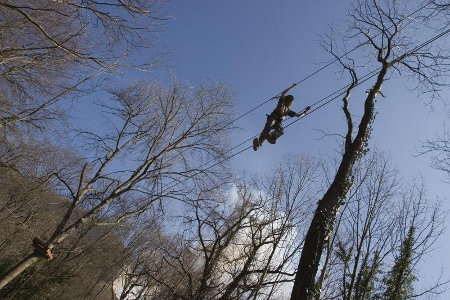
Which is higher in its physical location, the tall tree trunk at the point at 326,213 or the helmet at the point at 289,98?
the helmet at the point at 289,98

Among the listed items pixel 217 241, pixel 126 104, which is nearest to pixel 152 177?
pixel 126 104

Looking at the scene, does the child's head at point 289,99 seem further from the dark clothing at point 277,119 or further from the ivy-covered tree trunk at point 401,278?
the ivy-covered tree trunk at point 401,278

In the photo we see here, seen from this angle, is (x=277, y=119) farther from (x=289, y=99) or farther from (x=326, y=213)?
(x=326, y=213)

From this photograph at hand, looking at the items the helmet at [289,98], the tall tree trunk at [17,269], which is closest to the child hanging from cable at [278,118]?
the helmet at [289,98]

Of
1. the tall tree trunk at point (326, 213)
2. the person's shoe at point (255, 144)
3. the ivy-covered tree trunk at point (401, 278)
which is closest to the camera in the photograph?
the tall tree trunk at point (326, 213)

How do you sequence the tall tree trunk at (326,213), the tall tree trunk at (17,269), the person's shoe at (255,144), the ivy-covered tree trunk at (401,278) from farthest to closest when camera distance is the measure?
the ivy-covered tree trunk at (401,278), the person's shoe at (255,144), the tall tree trunk at (17,269), the tall tree trunk at (326,213)

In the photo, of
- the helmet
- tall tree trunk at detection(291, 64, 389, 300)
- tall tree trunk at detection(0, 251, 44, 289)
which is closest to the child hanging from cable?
the helmet

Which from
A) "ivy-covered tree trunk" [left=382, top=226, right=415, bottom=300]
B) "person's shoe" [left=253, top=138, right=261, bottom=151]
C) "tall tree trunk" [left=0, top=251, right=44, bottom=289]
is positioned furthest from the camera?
"ivy-covered tree trunk" [left=382, top=226, right=415, bottom=300]

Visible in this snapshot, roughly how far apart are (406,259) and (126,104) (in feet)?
32.3

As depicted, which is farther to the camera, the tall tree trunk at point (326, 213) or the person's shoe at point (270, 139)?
the person's shoe at point (270, 139)

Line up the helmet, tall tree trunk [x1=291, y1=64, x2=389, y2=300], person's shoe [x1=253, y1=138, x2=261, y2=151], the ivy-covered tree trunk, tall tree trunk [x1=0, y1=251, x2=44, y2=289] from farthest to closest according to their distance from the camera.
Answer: the ivy-covered tree trunk
person's shoe [x1=253, y1=138, x2=261, y2=151]
tall tree trunk [x1=0, y1=251, x2=44, y2=289]
the helmet
tall tree trunk [x1=291, y1=64, x2=389, y2=300]

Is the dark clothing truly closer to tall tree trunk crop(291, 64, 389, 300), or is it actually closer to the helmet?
the helmet

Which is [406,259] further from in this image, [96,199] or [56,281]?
[56,281]

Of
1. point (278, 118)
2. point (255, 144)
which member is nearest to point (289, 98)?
point (278, 118)
